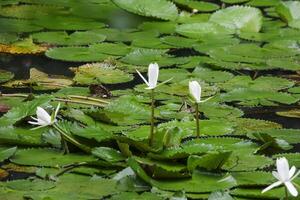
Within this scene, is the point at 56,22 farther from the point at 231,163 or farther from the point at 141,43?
the point at 231,163

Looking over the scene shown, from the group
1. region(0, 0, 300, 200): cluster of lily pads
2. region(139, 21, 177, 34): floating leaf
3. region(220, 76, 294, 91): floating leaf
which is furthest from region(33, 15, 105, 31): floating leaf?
region(220, 76, 294, 91): floating leaf

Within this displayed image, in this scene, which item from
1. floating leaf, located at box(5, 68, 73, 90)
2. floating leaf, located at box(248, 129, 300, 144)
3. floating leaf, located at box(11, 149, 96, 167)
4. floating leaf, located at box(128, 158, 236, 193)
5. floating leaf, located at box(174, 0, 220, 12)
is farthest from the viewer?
floating leaf, located at box(174, 0, 220, 12)

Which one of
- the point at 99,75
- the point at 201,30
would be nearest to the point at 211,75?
Answer: the point at 99,75

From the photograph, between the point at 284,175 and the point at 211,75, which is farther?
the point at 211,75

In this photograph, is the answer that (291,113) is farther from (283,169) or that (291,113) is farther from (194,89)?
(283,169)

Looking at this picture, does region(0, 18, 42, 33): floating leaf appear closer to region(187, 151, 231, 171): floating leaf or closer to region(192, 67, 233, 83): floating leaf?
region(192, 67, 233, 83): floating leaf

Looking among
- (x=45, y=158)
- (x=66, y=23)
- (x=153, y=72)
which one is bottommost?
(x=45, y=158)

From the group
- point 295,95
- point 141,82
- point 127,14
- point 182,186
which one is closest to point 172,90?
point 141,82
